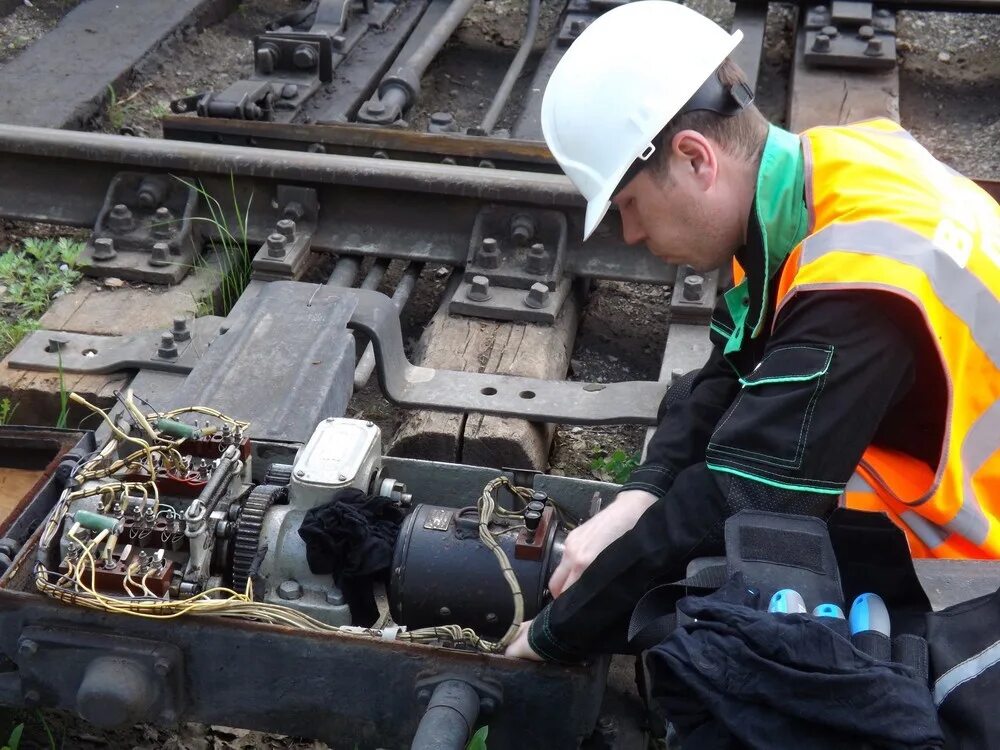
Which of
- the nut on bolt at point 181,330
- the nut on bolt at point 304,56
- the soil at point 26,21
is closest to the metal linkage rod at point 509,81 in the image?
the nut on bolt at point 304,56

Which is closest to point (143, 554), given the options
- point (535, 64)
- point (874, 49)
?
point (874, 49)

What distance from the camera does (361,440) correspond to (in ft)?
9.33

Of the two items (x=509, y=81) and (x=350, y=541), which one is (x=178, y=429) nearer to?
(x=350, y=541)

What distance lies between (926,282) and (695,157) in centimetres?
51

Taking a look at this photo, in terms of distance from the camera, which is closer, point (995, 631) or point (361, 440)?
point (995, 631)

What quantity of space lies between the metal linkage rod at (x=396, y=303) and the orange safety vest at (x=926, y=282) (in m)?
1.57

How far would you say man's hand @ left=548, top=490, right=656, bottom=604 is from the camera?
2.53 meters

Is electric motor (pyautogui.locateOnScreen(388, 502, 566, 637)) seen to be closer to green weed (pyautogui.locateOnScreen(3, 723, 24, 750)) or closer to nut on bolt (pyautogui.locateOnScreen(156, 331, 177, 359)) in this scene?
green weed (pyautogui.locateOnScreen(3, 723, 24, 750))

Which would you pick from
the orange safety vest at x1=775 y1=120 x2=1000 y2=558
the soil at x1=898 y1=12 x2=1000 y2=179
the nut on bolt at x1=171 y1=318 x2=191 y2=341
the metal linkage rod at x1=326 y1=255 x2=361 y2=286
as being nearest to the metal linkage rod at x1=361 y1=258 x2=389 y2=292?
the metal linkage rod at x1=326 y1=255 x2=361 y2=286

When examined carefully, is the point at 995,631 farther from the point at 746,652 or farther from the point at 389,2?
the point at 389,2

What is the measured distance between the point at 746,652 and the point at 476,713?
2.27 feet

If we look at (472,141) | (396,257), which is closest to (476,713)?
(396,257)

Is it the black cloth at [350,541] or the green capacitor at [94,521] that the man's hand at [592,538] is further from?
the green capacitor at [94,521]

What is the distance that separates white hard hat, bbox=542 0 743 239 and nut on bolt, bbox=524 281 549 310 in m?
1.40
